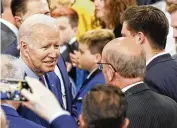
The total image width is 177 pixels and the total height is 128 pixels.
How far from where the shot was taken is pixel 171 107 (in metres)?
4.84

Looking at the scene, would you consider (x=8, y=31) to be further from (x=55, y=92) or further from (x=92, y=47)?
(x=55, y=92)

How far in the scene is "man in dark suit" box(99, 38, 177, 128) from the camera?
470 cm

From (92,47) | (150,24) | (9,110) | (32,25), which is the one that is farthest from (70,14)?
(9,110)

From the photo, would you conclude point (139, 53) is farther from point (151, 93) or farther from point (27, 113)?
point (27, 113)

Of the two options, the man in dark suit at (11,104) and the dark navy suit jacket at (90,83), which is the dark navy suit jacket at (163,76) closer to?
the dark navy suit jacket at (90,83)

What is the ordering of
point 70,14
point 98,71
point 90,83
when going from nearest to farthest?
1. point 90,83
2. point 98,71
3. point 70,14

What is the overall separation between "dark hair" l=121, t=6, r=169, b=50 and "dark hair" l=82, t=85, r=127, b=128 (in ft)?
5.94

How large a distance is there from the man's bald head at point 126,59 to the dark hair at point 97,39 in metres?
1.89

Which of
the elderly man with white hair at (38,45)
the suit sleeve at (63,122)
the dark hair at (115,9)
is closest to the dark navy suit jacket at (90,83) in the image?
the elderly man with white hair at (38,45)

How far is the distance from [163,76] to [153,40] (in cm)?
38

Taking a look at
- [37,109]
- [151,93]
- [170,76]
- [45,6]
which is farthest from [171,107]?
[45,6]

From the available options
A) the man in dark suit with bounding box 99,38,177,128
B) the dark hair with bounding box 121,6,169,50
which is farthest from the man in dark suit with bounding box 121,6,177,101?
the man in dark suit with bounding box 99,38,177,128

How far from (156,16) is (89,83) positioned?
1.03 m

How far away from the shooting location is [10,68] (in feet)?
14.7
